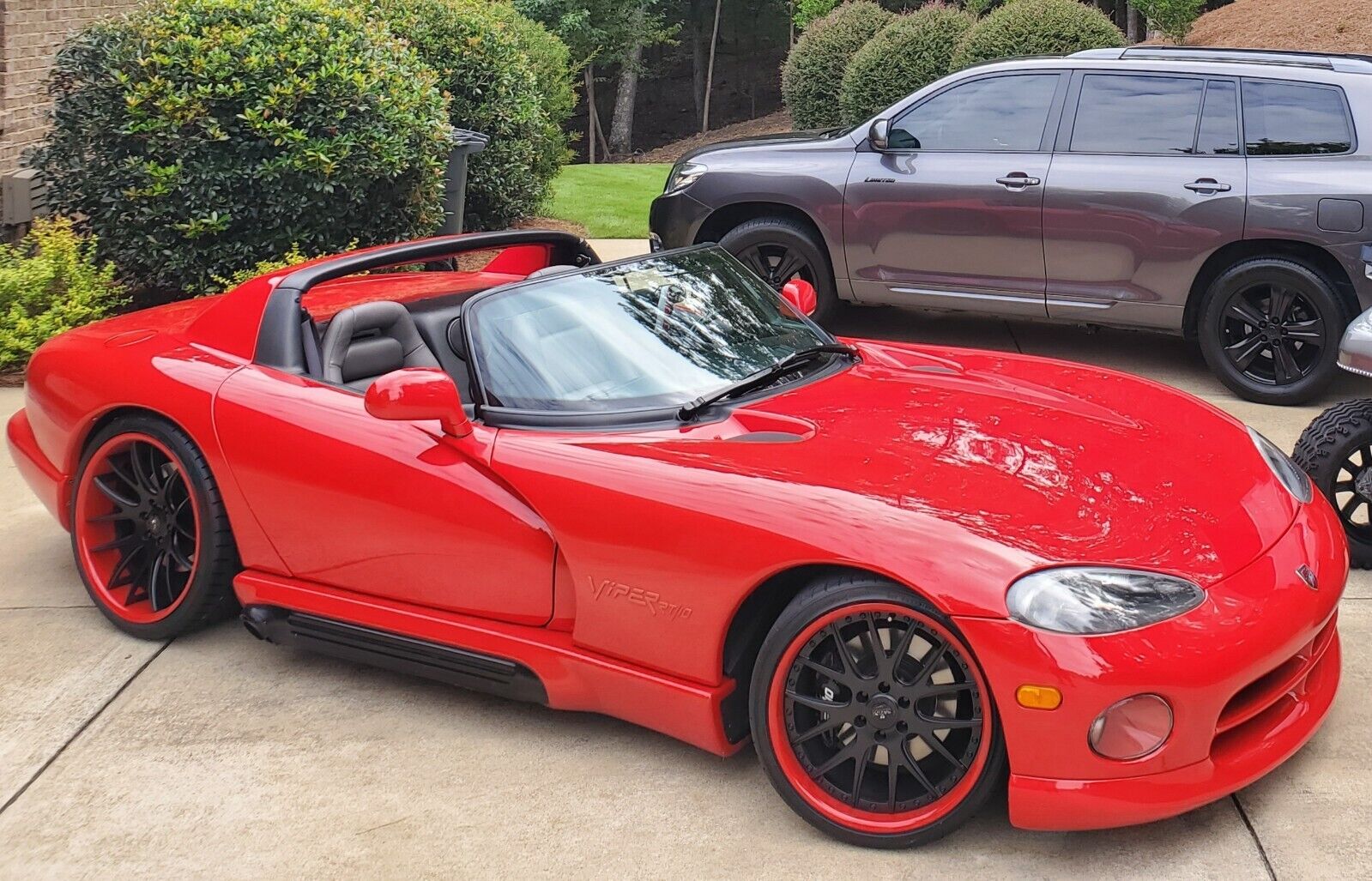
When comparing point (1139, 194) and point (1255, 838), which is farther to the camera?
point (1139, 194)

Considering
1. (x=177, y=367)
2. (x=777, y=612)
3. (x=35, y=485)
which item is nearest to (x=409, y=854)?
(x=777, y=612)

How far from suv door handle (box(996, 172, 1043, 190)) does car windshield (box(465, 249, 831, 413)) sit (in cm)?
361

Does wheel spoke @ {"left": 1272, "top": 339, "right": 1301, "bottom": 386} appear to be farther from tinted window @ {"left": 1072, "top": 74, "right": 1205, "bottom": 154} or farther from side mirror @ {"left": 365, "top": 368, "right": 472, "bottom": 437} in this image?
side mirror @ {"left": 365, "top": 368, "right": 472, "bottom": 437}

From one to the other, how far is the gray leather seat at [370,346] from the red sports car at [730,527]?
0.01m

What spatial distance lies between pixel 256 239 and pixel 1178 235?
5.30 metres

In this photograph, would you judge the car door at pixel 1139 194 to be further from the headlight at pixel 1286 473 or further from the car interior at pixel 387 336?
the car interior at pixel 387 336

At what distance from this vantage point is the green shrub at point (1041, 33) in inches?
539

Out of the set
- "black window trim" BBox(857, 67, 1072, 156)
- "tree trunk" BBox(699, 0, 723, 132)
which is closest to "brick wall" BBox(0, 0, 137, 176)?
"black window trim" BBox(857, 67, 1072, 156)

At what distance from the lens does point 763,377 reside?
4199mm

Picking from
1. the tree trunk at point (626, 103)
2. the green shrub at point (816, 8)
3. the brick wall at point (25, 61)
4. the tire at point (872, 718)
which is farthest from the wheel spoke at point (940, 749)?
the tree trunk at point (626, 103)

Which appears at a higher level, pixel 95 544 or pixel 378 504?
pixel 378 504

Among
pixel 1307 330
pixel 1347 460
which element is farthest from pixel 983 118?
pixel 1347 460

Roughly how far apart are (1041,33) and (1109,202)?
6.99 meters

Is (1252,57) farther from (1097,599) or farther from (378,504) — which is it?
(378,504)
